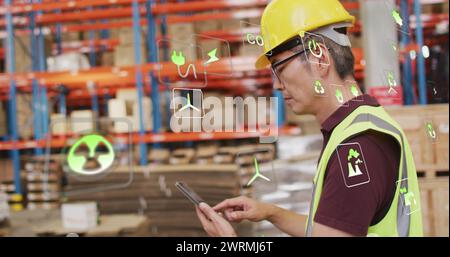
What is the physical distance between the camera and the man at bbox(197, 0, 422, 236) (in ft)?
3.01

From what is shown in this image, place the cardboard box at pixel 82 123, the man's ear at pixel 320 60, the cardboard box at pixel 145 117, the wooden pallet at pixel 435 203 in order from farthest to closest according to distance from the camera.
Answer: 1. the cardboard box at pixel 82 123
2. the cardboard box at pixel 145 117
3. the wooden pallet at pixel 435 203
4. the man's ear at pixel 320 60

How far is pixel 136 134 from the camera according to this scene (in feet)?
15.0

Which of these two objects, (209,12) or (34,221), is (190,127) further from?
(209,12)

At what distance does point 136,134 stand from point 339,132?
12.3 ft

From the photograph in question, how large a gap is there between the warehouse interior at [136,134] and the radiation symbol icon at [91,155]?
0.05ft

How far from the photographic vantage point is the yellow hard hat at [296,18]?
3.28ft

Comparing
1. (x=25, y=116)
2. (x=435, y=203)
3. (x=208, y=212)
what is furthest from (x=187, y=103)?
(x=25, y=116)

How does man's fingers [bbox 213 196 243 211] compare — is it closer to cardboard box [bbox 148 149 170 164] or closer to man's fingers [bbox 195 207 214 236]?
man's fingers [bbox 195 207 214 236]

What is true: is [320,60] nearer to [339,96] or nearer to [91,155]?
[339,96]

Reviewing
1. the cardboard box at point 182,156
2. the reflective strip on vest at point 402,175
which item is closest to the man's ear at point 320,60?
the reflective strip on vest at point 402,175

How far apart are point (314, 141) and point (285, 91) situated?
266 cm

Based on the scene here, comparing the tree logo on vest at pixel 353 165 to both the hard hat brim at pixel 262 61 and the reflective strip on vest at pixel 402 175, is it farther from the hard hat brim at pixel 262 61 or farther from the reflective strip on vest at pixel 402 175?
the hard hat brim at pixel 262 61

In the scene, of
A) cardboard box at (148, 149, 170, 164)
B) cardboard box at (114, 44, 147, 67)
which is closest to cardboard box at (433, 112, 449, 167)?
cardboard box at (148, 149, 170, 164)
